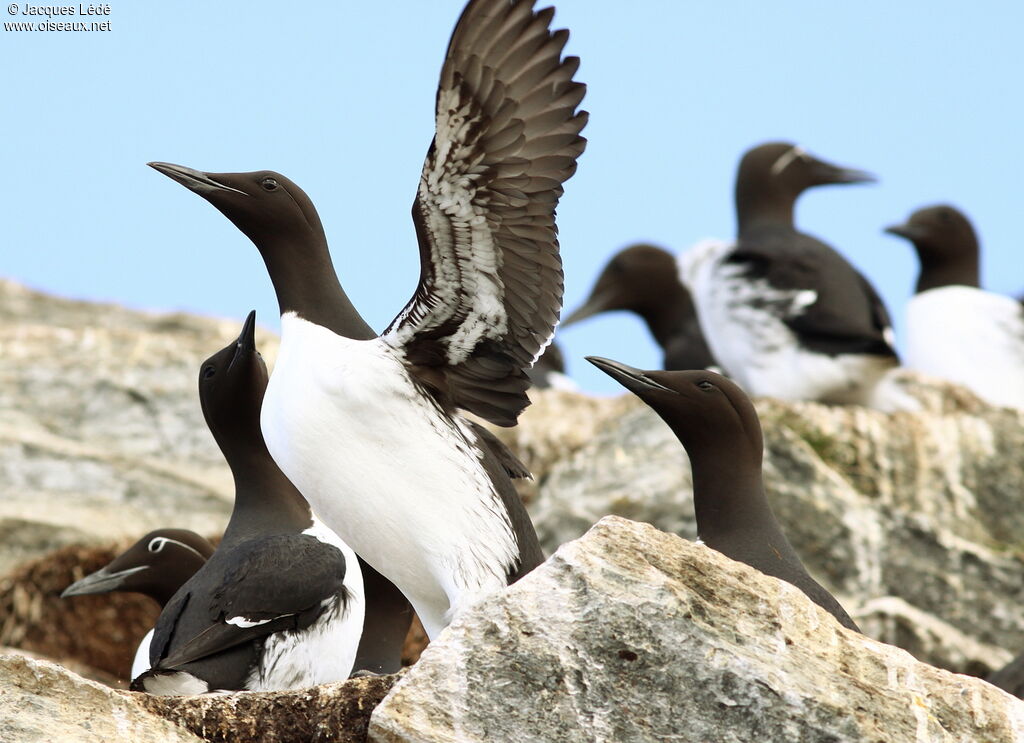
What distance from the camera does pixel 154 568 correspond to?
22.9 feet

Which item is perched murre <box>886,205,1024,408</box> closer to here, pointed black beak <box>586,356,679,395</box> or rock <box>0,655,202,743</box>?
pointed black beak <box>586,356,679,395</box>

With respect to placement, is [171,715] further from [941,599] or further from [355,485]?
[941,599]

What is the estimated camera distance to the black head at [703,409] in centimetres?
558

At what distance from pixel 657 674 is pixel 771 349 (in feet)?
27.7

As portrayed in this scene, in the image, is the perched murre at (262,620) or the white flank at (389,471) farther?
the perched murre at (262,620)

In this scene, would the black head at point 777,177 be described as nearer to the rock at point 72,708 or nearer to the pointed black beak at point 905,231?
the pointed black beak at point 905,231

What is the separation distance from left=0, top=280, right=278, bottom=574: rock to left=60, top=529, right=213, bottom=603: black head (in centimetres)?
326

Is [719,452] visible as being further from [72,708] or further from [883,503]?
[883,503]

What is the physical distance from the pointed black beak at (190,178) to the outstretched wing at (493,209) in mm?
791

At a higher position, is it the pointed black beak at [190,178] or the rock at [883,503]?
the pointed black beak at [190,178]

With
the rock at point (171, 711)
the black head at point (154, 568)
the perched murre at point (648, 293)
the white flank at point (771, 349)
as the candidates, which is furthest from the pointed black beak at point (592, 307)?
the rock at point (171, 711)

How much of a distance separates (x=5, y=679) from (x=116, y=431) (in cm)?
804

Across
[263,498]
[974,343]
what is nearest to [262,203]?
[263,498]

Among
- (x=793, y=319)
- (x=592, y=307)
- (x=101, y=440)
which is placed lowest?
(x=101, y=440)
